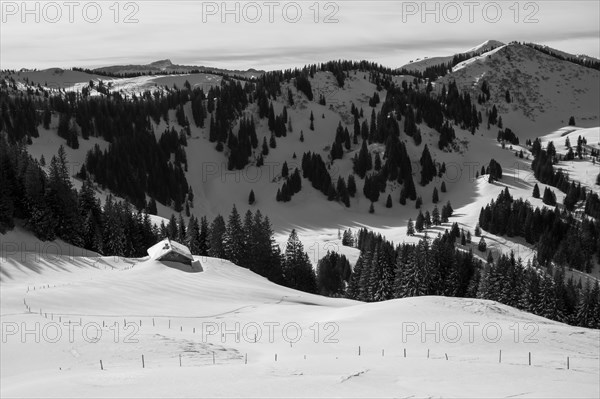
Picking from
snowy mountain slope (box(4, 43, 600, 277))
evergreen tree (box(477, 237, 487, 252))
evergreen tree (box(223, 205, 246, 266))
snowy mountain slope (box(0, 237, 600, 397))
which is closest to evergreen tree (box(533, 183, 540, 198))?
snowy mountain slope (box(4, 43, 600, 277))

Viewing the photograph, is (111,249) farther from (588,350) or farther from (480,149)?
(480,149)

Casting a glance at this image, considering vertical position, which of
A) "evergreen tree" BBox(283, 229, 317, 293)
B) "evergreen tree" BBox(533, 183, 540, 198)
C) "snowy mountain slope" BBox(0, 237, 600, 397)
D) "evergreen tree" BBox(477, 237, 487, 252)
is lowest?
"evergreen tree" BBox(477, 237, 487, 252)

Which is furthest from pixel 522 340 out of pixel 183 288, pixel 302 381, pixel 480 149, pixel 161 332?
pixel 480 149

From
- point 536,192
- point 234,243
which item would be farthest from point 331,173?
point 234,243

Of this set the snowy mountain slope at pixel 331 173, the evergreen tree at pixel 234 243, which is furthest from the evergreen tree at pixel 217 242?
the snowy mountain slope at pixel 331 173

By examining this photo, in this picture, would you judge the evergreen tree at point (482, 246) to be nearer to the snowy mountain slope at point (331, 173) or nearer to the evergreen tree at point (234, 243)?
the snowy mountain slope at point (331, 173)

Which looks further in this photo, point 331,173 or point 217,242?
point 331,173

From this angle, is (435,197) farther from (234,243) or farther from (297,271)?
(234,243)

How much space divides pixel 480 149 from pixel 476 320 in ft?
496

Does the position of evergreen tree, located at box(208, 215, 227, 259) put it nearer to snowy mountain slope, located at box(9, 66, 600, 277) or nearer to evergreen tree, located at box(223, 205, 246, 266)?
evergreen tree, located at box(223, 205, 246, 266)

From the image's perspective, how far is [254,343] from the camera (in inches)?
1339

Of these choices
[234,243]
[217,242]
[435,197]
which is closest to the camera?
[234,243]

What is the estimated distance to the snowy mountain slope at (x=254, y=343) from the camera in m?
20.1

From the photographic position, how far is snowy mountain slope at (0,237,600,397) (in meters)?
20.1
